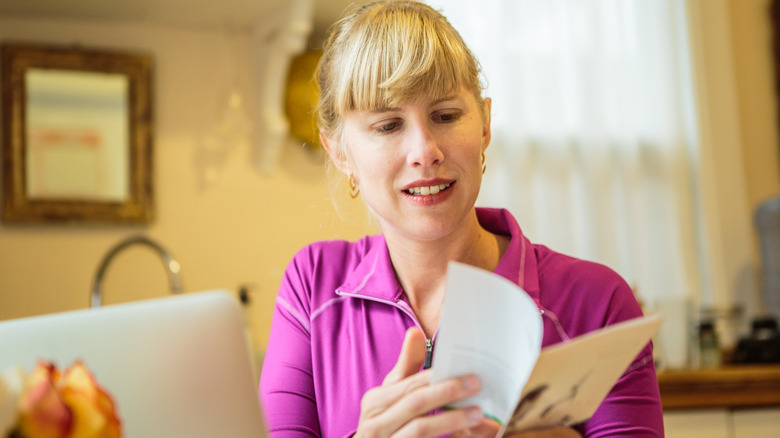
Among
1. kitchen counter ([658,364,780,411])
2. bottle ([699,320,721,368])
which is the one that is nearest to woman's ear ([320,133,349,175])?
kitchen counter ([658,364,780,411])

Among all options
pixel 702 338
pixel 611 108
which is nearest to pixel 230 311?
pixel 702 338

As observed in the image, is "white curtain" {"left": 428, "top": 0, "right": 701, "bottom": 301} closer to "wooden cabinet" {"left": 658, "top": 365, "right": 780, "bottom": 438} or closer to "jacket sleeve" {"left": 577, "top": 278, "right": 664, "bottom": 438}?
"wooden cabinet" {"left": 658, "top": 365, "right": 780, "bottom": 438}

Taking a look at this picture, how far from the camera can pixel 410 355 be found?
33.8 inches

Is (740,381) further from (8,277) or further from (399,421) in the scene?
(8,277)

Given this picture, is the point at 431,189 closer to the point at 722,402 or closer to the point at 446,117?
the point at 446,117

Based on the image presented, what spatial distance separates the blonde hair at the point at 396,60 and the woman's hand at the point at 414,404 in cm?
43

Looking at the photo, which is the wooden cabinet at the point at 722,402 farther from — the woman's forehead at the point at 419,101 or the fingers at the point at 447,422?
the fingers at the point at 447,422

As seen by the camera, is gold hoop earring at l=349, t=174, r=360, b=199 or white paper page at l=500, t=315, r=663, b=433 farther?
gold hoop earring at l=349, t=174, r=360, b=199

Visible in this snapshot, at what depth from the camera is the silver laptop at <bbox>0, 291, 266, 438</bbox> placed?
2.05 ft

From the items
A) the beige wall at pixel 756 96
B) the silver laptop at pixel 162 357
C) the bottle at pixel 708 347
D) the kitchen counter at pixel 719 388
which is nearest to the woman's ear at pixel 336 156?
the silver laptop at pixel 162 357

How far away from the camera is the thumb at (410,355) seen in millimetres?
843

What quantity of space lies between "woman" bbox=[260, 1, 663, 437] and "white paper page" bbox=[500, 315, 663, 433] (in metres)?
0.25

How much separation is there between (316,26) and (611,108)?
1.11 m

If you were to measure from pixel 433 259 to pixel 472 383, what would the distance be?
499mm
